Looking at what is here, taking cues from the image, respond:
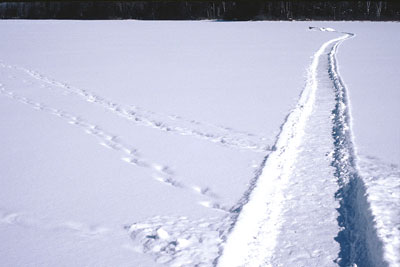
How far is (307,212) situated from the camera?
2.47m

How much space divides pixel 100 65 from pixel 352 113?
7.51 metres

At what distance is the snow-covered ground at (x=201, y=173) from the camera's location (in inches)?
84.6

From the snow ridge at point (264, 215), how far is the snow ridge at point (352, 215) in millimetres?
414

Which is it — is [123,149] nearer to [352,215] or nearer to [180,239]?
[180,239]

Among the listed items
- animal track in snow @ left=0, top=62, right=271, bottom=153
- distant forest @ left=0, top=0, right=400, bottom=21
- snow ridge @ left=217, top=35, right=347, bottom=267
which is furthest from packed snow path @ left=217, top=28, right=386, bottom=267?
distant forest @ left=0, top=0, right=400, bottom=21

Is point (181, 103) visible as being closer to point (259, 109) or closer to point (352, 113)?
point (259, 109)

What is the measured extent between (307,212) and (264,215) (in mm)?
320

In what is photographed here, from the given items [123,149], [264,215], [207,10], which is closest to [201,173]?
[264,215]

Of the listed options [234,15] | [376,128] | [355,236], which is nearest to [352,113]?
[376,128]

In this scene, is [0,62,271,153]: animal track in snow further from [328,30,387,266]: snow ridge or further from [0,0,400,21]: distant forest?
[0,0,400,21]: distant forest

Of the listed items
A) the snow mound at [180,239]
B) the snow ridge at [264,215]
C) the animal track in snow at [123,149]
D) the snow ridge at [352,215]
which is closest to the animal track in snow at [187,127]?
the snow ridge at [264,215]

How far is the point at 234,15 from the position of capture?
1497 inches

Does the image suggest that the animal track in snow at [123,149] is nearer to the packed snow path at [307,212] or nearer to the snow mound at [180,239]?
the snow mound at [180,239]

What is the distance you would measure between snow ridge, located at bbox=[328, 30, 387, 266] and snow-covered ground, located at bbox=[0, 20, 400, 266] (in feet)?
0.03
